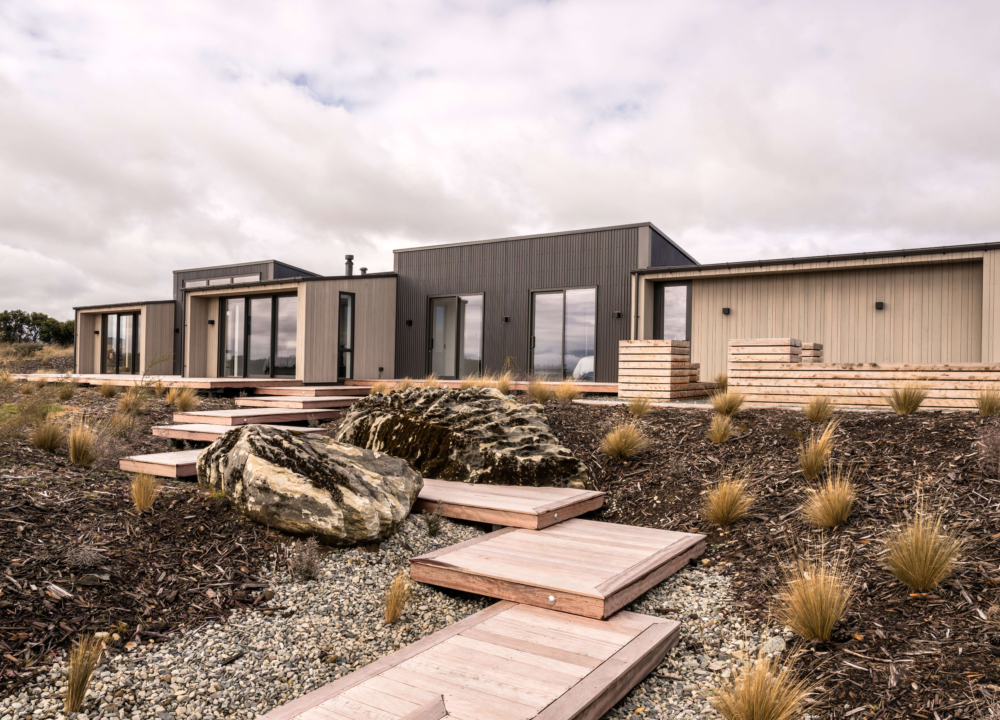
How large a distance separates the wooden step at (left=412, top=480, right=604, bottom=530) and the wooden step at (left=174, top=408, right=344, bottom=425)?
232 cm

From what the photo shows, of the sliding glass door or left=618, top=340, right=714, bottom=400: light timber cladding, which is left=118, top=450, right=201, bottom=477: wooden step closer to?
left=618, top=340, right=714, bottom=400: light timber cladding

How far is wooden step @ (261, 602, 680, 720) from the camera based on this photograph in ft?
6.10

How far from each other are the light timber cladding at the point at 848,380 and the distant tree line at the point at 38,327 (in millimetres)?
32665

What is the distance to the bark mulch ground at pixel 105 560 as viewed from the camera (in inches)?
89.8

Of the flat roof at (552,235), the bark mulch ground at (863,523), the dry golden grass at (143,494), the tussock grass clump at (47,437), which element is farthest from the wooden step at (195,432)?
the flat roof at (552,235)

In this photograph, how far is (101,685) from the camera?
2041 millimetres

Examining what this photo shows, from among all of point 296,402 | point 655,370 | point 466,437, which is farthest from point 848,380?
point 296,402

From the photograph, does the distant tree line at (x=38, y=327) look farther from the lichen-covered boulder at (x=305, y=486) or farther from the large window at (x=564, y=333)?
the lichen-covered boulder at (x=305, y=486)

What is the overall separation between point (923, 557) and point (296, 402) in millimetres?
7333

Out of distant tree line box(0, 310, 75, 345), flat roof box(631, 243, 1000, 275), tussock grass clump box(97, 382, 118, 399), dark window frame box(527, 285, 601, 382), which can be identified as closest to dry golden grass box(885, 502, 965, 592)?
flat roof box(631, 243, 1000, 275)

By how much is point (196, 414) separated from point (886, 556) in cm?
668

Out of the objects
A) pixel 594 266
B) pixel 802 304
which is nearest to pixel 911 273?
pixel 802 304

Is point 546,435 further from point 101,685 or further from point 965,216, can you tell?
point 965,216

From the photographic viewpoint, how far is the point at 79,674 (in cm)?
192
